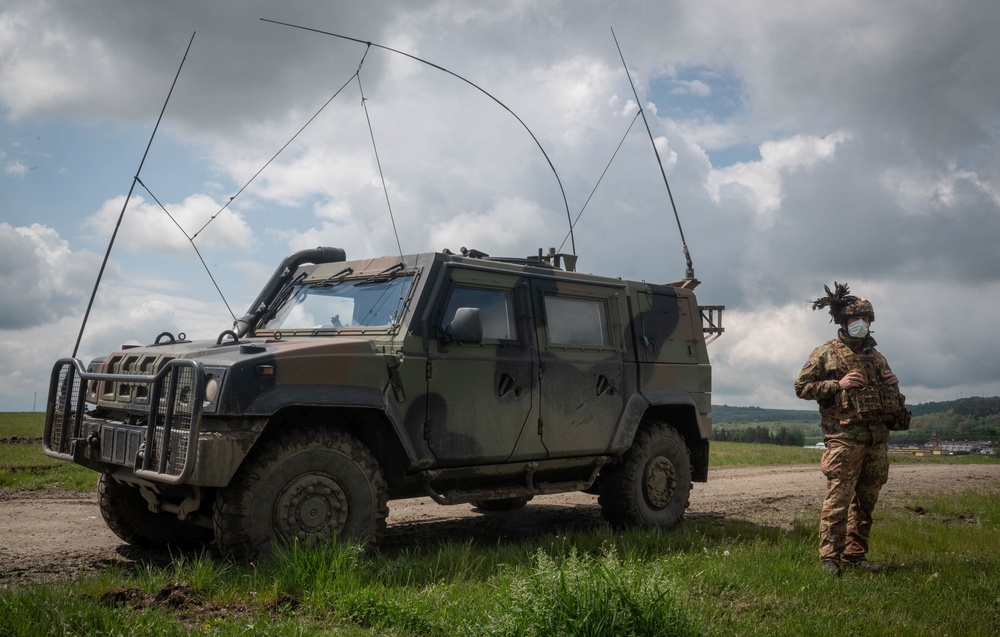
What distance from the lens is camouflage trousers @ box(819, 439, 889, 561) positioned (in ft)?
20.2

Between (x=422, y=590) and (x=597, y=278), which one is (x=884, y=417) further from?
(x=422, y=590)

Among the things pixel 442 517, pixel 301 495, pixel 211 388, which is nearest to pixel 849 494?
pixel 301 495

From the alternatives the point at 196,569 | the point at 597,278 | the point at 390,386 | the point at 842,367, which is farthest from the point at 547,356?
the point at 196,569

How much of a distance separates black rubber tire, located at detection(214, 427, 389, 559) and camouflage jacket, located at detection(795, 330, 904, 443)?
319cm

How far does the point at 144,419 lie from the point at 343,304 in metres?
1.68

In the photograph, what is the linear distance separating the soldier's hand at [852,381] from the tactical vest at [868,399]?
3 centimetres

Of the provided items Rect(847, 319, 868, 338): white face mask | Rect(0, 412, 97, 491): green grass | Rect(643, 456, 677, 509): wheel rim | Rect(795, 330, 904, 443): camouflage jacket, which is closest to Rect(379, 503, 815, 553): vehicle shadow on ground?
Rect(643, 456, 677, 509): wheel rim

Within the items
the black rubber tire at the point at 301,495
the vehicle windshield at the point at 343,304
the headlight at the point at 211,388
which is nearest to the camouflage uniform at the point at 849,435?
the vehicle windshield at the point at 343,304

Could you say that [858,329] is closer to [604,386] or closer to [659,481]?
[604,386]

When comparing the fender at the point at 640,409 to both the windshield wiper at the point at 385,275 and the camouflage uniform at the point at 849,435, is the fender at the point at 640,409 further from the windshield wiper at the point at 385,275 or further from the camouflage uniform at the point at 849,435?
the windshield wiper at the point at 385,275

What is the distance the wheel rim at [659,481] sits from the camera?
7.81 meters

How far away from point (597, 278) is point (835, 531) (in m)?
2.83

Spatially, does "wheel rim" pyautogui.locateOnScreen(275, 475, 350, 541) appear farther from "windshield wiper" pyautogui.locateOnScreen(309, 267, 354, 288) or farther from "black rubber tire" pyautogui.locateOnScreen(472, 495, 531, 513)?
"black rubber tire" pyautogui.locateOnScreen(472, 495, 531, 513)

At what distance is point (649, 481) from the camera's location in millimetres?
7812
